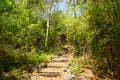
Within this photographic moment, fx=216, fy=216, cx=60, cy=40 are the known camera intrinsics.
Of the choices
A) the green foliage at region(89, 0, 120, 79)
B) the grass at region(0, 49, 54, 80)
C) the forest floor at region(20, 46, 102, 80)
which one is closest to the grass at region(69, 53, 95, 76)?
the forest floor at region(20, 46, 102, 80)

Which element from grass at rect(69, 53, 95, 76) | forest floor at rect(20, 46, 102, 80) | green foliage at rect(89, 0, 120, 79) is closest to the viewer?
green foliage at rect(89, 0, 120, 79)

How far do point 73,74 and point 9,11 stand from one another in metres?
3.91

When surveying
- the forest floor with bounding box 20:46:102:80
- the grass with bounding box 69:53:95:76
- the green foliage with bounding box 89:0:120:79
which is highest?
the green foliage with bounding box 89:0:120:79

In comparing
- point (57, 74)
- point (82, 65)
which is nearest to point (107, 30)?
point (82, 65)

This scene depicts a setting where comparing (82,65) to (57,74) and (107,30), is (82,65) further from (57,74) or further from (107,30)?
(107,30)

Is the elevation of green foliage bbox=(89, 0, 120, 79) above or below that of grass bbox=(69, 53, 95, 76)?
above

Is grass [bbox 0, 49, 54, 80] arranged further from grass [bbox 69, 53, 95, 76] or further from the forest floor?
grass [bbox 69, 53, 95, 76]

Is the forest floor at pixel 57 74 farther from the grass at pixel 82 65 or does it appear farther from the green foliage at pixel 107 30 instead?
the green foliage at pixel 107 30

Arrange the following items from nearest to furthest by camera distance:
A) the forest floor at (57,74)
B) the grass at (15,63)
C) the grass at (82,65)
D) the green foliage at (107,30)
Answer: the green foliage at (107,30) < the forest floor at (57,74) < the grass at (15,63) < the grass at (82,65)

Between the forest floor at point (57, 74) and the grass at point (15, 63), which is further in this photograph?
the grass at point (15, 63)

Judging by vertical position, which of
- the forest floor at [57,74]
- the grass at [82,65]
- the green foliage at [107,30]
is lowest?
the forest floor at [57,74]

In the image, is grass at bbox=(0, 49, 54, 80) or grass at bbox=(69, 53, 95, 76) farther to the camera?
grass at bbox=(69, 53, 95, 76)

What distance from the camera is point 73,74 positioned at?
9.69m

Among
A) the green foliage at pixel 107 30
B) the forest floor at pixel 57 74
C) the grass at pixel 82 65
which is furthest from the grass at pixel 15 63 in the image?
the green foliage at pixel 107 30
